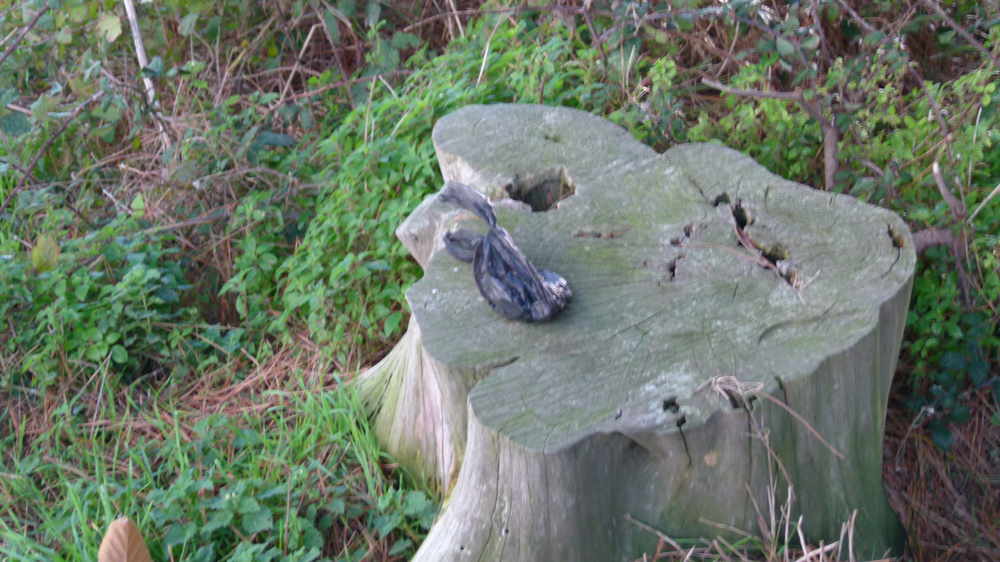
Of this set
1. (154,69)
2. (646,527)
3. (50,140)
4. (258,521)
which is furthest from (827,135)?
(50,140)

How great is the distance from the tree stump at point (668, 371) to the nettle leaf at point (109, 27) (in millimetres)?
2430

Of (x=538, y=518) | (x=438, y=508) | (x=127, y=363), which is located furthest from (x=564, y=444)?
→ (x=127, y=363)

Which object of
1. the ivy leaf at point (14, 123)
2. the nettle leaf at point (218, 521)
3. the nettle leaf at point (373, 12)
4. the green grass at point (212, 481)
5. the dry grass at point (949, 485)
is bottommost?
the dry grass at point (949, 485)

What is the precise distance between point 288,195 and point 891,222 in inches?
94.7

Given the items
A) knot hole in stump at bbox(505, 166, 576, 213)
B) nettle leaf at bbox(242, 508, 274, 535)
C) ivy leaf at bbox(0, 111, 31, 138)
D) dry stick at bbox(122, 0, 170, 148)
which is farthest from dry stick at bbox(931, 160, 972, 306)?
ivy leaf at bbox(0, 111, 31, 138)

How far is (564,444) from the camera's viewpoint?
197 centimetres

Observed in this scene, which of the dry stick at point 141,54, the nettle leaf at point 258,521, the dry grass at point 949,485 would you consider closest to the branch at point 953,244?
the dry grass at point 949,485

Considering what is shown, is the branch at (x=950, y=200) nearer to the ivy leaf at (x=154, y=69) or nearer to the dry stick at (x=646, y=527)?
the dry stick at (x=646, y=527)

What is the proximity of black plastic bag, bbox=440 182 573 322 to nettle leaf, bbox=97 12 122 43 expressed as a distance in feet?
Result: 9.15

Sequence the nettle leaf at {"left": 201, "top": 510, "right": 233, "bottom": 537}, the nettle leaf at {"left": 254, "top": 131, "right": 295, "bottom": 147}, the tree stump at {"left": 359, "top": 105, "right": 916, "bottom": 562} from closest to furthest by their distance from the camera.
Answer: the tree stump at {"left": 359, "top": 105, "right": 916, "bottom": 562} → the nettle leaf at {"left": 201, "top": 510, "right": 233, "bottom": 537} → the nettle leaf at {"left": 254, "top": 131, "right": 295, "bottom": 147}

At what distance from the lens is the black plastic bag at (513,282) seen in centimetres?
222

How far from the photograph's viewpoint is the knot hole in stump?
9.53ft

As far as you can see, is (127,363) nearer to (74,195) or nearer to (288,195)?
(288,195)

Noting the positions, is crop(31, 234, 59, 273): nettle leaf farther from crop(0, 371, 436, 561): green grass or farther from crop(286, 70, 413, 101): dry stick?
crop(286, 70, 413, 101): dry stick
